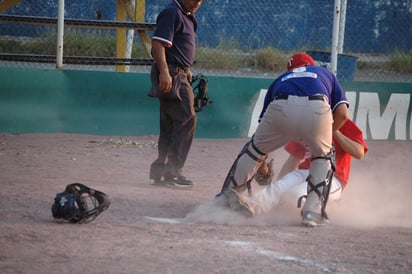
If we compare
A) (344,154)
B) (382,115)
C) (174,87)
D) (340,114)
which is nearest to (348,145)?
(344,154)

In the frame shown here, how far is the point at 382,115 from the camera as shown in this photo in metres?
12.2

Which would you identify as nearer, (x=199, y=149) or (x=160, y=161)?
(x=160, y=161)

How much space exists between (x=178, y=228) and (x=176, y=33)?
8.93ft

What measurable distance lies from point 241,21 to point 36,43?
675 centimetres

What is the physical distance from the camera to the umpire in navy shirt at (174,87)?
788cm

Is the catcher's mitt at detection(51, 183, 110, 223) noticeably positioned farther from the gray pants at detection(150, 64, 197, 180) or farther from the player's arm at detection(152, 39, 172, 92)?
the gray pants at detection(150, 64, 197, 180)

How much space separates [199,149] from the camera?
36.8 ft

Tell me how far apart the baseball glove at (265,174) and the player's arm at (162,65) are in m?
1.45

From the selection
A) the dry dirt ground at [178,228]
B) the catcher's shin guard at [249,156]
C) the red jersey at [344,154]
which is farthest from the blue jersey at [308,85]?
the dry dirt ground at [178,228]

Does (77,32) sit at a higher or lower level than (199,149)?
higher

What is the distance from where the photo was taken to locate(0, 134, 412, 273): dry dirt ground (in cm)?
489

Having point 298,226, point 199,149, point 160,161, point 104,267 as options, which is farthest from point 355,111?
point 104,267

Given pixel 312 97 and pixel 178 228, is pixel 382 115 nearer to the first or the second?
pixel 312 97

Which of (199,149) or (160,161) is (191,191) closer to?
(160,161)
